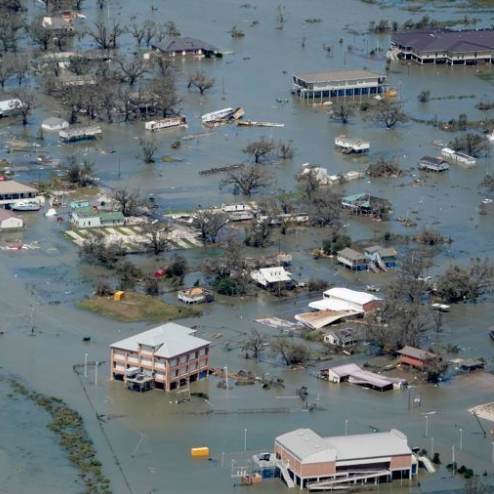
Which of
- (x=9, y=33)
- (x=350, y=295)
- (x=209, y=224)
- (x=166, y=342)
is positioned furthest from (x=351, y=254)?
(x=9, y=33)

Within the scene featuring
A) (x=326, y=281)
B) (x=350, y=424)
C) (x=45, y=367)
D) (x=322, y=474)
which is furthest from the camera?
(x=326, y=281)

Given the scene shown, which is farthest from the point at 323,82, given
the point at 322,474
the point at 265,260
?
the point at 322,474

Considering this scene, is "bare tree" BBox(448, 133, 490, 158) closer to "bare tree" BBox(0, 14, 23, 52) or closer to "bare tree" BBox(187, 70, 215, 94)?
"bare tree" BBox(187, 70, 215, 94)

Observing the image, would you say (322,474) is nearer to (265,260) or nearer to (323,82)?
(265,260)

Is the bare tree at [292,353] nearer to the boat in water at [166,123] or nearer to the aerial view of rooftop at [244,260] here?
the aerial view of rooftop at [244,260]

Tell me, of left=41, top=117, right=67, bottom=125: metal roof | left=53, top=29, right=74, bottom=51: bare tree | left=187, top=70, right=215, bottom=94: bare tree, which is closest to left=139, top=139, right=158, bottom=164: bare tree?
left=41, top=117, right=67, bottom=125: metal roof
